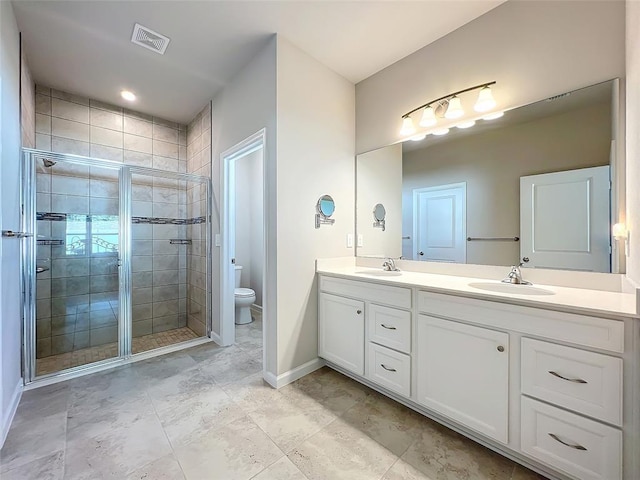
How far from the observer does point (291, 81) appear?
83.4 inches

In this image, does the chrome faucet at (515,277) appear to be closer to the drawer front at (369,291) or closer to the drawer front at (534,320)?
the drawer front at (534,320)

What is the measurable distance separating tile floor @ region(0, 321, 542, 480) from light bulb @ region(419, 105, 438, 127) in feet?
6.78

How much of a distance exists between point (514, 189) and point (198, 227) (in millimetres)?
3111

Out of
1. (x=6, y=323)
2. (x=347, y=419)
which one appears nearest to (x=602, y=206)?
(x=347, y=419)

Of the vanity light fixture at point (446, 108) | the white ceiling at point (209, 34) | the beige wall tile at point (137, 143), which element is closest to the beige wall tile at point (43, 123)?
the white ceiling at point (209, 34)

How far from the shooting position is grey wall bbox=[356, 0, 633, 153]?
144 centimetres

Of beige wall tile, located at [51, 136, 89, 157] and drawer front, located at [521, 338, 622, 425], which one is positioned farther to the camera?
beige wall tile, located at [51, 136, 89, 157]

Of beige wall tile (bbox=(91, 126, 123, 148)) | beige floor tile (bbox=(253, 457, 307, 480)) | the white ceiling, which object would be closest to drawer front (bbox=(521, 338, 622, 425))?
beige floor tile (bbox=(253, 457, 307, 480))

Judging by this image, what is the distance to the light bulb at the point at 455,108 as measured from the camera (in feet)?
6.27

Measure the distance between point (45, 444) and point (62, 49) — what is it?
281 centimetres

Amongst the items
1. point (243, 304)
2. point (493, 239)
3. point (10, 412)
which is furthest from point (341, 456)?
point (243, 304)

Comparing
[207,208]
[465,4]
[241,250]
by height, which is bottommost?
[241,250]

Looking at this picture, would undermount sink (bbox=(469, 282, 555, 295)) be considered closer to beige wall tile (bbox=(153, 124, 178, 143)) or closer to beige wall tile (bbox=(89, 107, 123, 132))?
beige wall tile (bbox=(153, 124, 178, 143))

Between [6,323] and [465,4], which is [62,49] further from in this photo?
[465,4]
